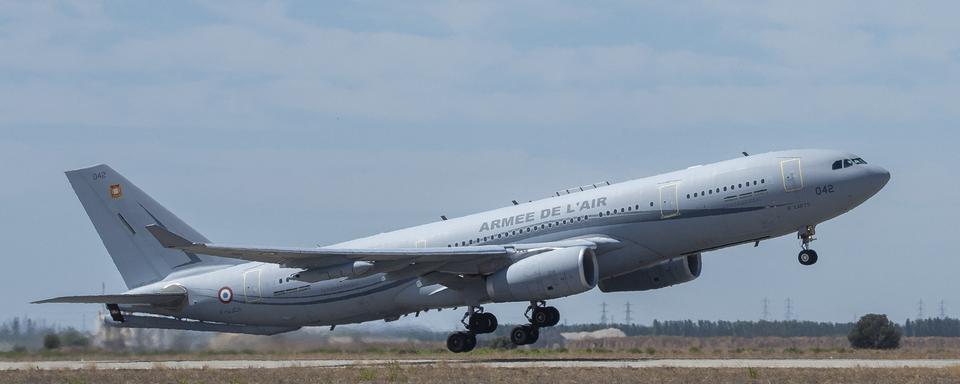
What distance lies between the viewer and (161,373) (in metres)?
35.8

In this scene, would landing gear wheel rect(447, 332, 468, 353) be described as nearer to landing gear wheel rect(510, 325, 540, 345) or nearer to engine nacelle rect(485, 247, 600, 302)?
landing gear wheel rect(510, 325, 540, 345)

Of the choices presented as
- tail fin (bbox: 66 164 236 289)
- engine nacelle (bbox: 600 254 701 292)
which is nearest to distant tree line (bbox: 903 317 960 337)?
engine nacelle (bbox: 600 254 701 292)

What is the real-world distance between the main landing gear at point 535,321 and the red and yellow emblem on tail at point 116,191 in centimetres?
1438

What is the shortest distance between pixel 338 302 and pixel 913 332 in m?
34.1

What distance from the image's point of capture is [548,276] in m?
40.6

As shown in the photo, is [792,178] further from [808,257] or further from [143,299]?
[143,299]

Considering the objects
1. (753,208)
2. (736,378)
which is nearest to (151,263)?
(753,208)

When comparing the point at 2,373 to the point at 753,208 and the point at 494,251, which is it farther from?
the point at 753,208

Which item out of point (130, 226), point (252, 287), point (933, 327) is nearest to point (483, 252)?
point (252, 287)

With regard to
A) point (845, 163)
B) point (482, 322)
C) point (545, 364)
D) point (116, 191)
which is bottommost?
point (545, 364)

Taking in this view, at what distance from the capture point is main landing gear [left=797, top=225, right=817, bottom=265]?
41.9 meters

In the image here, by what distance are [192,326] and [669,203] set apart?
17.1 metres

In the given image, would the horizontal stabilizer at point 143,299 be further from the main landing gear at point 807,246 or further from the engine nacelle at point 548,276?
the main landing gear at point 807,246

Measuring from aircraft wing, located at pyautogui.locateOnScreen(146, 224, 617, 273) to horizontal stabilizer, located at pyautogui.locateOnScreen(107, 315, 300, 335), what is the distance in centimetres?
658
